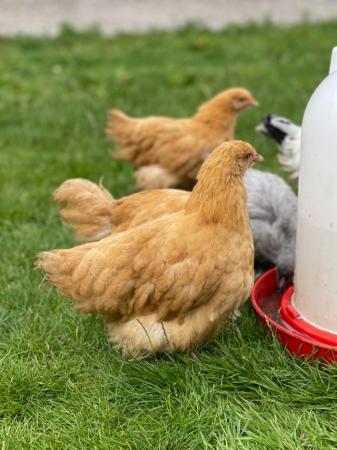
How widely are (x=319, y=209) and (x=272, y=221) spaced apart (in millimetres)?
941

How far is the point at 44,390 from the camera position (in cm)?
269

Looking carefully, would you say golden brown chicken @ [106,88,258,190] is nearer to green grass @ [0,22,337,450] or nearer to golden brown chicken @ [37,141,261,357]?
green grass @ [0,22,337,450]

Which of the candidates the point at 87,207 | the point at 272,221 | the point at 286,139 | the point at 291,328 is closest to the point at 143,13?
the point at 286,139

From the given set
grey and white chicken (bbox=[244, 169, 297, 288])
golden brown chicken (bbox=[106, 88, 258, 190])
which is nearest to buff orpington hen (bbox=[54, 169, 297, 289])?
grey and white chicken (bbox=[244, 169, 297, 288])

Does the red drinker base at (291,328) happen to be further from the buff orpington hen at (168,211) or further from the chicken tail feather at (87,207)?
the chicken tail feather at (87,207)

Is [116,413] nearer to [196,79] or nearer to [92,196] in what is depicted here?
[92,196]

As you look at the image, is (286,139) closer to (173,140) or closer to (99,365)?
(173,140)

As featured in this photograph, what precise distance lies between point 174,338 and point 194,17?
800 centimetres

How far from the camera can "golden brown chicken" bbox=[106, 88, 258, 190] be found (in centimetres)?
446

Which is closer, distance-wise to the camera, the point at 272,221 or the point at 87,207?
the point at 87,207

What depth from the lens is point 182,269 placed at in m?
2.62

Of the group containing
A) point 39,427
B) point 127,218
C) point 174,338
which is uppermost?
point 127,218

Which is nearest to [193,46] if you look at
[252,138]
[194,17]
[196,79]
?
[196,79]

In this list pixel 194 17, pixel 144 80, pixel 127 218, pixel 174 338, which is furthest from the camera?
pixel 194 17
